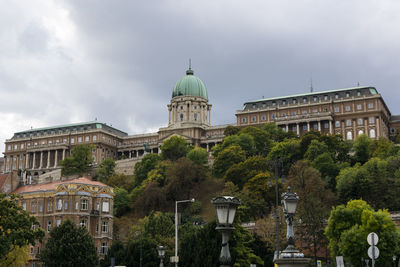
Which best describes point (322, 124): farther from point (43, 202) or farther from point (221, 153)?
point (43, 202)

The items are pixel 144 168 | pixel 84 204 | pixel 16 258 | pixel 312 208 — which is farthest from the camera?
pixel 144 168

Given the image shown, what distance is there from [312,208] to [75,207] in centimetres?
3698

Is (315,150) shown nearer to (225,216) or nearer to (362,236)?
(362,236)

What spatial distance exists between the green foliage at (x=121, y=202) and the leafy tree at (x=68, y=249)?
150 feet

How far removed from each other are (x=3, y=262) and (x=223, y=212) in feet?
156

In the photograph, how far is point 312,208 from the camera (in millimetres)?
81438

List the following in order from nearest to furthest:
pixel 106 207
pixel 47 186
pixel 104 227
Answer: pixel 104 227 < pixel 106 207 < pixel 47 186

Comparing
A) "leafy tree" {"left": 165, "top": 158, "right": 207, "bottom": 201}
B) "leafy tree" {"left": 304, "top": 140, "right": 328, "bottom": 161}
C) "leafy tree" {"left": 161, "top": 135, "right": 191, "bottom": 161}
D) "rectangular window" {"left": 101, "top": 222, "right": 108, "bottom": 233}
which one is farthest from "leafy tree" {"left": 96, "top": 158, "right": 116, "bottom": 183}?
"rectangular window" {"left": 101, "top": 222, "right": 108, "bottom": 233}

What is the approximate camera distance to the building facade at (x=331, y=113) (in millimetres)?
164000

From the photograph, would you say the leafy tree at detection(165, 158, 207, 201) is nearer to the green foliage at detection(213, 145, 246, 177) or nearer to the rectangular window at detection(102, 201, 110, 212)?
the green foliage at detection(213, 145, 246, 177)

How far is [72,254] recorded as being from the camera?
74.8 m

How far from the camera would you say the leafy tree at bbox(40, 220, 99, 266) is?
245ft

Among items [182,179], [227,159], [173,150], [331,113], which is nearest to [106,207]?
[182,179]

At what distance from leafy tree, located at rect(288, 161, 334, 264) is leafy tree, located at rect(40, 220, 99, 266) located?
27926 mm
